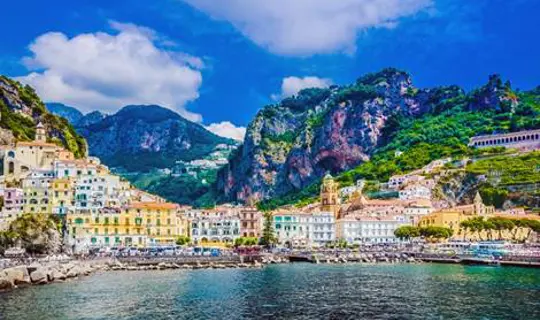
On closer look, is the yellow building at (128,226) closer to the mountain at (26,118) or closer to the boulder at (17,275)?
the mountain at (26,118)

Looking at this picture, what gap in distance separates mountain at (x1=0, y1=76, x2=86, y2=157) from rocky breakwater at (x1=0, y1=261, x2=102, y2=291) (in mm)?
52519

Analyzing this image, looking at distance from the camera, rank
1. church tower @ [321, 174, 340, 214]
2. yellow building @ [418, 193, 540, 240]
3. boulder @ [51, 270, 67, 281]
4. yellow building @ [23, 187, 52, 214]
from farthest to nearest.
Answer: church tower @ [321, 174, 340, 214], yellow building @ [418, 193, 540, 240], yellow building @ [23, 187, 52, 214], boulder @ [51, 270, 67, 281]

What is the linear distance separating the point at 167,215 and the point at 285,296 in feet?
166

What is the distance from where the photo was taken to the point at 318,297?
48.8 metres

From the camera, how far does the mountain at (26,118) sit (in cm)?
11501

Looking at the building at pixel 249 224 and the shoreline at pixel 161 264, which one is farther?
the building at pixel 249 224

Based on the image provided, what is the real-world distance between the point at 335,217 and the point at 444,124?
76383 mm

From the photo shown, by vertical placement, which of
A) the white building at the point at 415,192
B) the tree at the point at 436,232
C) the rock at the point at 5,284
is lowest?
the rock at the point at 5,284

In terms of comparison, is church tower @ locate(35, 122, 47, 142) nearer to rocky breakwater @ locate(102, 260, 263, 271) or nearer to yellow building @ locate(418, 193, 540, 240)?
rocky breakwater @ locate(102, 260, 263, 271)

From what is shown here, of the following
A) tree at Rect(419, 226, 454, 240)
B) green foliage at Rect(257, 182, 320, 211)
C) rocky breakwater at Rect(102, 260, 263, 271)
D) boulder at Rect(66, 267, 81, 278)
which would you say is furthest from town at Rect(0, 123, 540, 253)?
green foliage at Rect(257, 182, 320, 211)

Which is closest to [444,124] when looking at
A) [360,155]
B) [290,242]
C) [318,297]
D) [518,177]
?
[360,155]

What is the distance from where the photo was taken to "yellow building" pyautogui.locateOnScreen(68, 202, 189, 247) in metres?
90.2

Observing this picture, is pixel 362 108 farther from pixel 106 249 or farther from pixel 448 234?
pixel 106 249

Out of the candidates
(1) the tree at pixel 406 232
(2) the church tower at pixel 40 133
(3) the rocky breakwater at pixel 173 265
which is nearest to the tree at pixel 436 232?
(1) the tree at pixel 406 232
